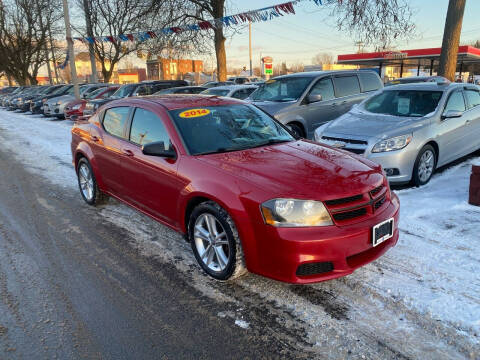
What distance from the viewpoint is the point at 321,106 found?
884 cm

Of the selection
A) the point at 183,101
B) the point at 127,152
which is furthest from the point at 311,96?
the point at 127,152

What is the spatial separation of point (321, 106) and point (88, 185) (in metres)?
5.64

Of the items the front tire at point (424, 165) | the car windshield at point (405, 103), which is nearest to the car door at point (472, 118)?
the car windshield at point (405, 103)

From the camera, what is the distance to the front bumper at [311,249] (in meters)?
2.78

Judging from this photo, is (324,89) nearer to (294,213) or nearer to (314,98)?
(314,98)

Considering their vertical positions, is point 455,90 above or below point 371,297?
above

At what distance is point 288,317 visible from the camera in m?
2.84

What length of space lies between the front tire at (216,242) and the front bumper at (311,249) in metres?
0.24

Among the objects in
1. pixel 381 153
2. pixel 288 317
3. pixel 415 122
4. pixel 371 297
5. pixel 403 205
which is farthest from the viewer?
pixel 415 122

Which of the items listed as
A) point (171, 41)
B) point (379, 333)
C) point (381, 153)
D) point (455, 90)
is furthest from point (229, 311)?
point (171, 41)

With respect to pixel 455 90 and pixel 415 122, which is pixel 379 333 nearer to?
pixel 415 122

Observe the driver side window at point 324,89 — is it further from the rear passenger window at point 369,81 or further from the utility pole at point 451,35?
the utility pole at point 451,35

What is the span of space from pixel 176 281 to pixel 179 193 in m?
0.81

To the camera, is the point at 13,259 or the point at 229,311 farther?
the point at 13,259
